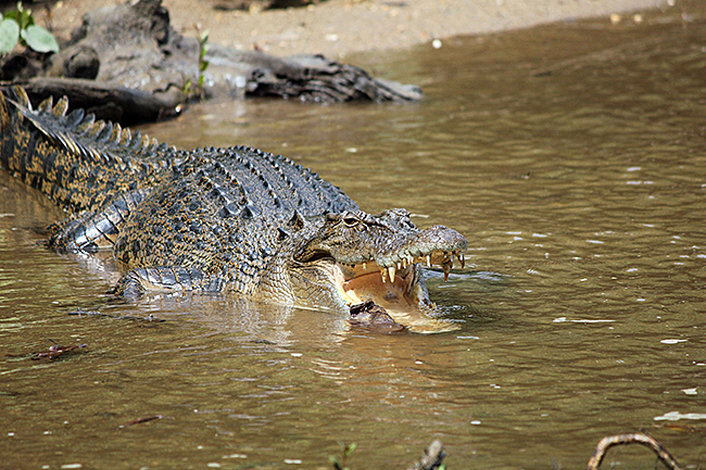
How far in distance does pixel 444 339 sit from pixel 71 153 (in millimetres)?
4221

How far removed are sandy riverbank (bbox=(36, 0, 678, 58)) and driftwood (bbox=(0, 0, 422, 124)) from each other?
200cm

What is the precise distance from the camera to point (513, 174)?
306 inches

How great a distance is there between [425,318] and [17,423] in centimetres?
217

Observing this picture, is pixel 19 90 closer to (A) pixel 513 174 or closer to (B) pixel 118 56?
(B) pixel 118 56

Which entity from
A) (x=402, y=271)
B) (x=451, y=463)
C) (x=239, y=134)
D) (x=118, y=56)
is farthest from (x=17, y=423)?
(x=118, y=56)

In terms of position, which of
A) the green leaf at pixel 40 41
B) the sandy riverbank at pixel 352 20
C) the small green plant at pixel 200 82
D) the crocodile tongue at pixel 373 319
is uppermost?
the sandy riverbank at pixel 352 20

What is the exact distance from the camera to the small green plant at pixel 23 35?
10297 mm

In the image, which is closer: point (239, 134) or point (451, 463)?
point (451, 463)

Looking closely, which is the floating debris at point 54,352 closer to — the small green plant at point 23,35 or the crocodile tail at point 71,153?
the crocodile tail at point 71,153

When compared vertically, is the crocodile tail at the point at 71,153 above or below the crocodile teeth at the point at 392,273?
above

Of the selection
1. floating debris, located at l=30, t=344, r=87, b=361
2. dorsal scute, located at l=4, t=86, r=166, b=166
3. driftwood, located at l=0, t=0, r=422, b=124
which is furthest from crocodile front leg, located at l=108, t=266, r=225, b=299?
driftwood, located at l=0, t=0, r=422, b=124

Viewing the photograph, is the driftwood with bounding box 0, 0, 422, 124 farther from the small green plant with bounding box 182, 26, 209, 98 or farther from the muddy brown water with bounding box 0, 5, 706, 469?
the muddy brown water with bounding box 0, 5, 706, 469

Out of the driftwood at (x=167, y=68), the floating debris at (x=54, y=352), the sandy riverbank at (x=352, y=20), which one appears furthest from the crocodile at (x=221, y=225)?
the sandy riverbank at (x=352, y=20)

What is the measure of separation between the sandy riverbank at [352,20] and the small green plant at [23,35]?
12.8ft
